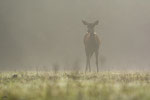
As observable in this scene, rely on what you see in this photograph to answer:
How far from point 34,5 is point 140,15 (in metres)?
47.2

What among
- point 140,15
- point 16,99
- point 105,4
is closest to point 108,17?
point 140,15

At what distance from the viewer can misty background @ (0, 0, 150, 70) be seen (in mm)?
103875

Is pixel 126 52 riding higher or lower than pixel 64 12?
lower

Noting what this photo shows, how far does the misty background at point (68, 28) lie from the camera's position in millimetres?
103875

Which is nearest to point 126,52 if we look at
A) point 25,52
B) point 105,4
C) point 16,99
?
point 25,52

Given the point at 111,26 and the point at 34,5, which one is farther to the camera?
the point at 34,5

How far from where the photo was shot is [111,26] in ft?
453

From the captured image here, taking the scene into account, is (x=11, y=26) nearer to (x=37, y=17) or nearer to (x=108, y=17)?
(x=37, y=17)

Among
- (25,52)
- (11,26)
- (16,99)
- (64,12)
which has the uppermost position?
(64,12)

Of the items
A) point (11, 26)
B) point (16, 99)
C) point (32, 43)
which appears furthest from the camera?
point (11, 26)

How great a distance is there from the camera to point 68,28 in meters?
135

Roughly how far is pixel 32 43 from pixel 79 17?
114 ft

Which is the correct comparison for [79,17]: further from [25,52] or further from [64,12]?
[25,52]

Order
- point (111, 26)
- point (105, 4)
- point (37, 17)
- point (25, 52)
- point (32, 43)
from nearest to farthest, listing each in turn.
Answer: point (25, 52), point (32, 43), point (111, 26), point (37, 17), point (105, 4)
